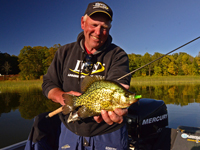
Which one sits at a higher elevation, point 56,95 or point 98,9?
point 98,9

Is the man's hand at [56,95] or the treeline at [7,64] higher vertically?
the treeline at [7,64]

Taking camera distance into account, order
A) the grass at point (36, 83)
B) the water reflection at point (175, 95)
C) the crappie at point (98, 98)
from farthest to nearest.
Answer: the grass at point (36, 83) → the water reflection at point (175, 95) → the crappie at point (98, 98)

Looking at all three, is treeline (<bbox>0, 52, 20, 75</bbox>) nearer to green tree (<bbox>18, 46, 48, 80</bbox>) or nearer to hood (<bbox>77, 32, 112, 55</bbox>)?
green tree (<bbox>18, 46, 48, 80</bbox>)

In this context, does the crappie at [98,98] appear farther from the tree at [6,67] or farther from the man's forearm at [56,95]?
the tree at [6,67]

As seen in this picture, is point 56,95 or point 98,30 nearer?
point 56,95

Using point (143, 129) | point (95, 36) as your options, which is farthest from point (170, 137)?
point (95, 36)

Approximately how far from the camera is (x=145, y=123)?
148 inches

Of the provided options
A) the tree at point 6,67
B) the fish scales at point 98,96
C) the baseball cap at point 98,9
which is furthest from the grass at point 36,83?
the tree at point 6,67

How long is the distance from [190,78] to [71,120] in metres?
44.3

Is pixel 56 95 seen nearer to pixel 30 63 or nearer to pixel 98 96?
pixel 98 96

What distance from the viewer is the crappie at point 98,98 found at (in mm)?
1844

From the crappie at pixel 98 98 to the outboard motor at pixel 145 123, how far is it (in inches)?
77.1

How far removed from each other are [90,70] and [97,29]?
609mm

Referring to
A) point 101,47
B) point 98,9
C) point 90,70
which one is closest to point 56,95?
point 90,70
